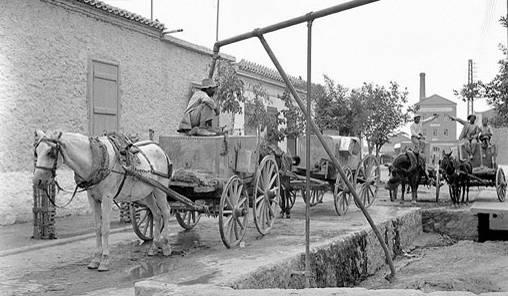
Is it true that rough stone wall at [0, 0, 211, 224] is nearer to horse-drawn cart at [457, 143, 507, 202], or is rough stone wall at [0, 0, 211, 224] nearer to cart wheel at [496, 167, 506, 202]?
horse-drawn cart at [457, 143, 507, 202]

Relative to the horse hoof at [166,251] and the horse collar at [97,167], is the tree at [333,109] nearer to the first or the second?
the horse hoof at [166,251]

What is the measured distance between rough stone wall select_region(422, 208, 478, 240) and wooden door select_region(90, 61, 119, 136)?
6965 mm

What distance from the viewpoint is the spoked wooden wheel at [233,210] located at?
7.48 metres

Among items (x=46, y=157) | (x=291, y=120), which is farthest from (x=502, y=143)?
(x=46, y=157)

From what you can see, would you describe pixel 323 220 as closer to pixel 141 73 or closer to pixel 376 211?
pixel 376 211

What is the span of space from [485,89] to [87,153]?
10739 mm

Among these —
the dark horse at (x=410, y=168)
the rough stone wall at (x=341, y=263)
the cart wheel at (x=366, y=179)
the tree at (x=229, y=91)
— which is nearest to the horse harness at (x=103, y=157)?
the rough stone wall at (x=341, y=263)

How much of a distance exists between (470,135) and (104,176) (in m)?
10.4

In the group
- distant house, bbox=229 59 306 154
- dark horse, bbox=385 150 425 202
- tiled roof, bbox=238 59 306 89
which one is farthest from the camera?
tiled roof, bbox=238 59 306 89

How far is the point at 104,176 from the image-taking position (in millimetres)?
6414

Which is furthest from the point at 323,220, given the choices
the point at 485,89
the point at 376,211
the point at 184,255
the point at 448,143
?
the point at 448,143

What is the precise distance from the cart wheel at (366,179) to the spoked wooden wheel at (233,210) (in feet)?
15.0

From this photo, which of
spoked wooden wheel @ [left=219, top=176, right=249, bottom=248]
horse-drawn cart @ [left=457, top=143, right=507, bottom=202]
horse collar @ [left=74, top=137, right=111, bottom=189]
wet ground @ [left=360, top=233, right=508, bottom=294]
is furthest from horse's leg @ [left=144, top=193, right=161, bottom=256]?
horse-drawn cart @ [left=457, top=143, right=507, bottom=202]

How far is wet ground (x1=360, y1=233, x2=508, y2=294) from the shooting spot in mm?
6977
